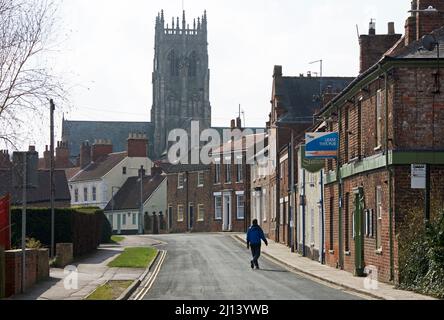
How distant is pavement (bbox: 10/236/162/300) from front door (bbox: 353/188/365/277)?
7.70m

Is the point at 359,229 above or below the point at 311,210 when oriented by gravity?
below

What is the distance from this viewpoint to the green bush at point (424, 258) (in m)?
25.6

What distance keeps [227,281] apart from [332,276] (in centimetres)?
456

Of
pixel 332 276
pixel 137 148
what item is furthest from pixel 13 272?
pixel 137 148

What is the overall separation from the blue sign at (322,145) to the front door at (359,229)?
12.0 feet

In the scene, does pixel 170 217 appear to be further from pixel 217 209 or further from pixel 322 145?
pixel 322 145

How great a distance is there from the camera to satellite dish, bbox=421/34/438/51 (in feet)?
97.6

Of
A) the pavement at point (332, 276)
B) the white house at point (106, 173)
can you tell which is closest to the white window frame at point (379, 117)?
the pavement at point (332, 276)

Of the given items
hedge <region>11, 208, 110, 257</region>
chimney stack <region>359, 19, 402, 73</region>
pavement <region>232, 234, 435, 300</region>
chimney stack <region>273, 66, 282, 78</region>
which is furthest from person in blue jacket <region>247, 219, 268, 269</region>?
chimney stack <region>273, 66, 282, 78</region>

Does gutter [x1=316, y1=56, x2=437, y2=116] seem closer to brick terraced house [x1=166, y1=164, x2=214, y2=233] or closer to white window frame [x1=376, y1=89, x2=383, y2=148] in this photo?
white window frame [x1=376, y1=89, x2=383, y2=148]

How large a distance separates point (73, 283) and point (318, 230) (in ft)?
55.6

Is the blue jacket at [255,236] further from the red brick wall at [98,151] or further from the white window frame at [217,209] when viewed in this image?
the red brick wall at [98,151]

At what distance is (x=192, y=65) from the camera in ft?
524
